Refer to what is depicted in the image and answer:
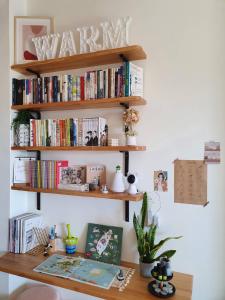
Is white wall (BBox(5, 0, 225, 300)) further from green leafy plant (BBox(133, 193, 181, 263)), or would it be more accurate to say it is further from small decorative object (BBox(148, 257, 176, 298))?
small decorative object (BBox(148, 257, 176, 298))

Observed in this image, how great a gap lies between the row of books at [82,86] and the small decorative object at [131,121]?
124mm

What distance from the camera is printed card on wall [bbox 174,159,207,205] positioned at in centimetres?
155

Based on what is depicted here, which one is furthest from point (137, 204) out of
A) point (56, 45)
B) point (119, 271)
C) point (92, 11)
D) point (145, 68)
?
point (92, 11)

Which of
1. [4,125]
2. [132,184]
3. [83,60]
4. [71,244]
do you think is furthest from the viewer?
[4,125]

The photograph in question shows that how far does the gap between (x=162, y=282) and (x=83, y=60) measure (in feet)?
5.07

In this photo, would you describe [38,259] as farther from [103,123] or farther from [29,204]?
[103,123]

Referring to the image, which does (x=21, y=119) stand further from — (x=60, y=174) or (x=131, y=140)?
(x=131, y=140)

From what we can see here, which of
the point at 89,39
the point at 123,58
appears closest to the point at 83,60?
the point at 89,39

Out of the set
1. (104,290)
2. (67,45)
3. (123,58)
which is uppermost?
(67,45)

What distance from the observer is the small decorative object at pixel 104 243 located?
1.73 meters

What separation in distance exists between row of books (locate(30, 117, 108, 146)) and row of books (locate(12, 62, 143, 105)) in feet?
0.56

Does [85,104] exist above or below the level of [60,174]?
above

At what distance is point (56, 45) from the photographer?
1.87m

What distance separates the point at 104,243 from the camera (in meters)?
1.78
